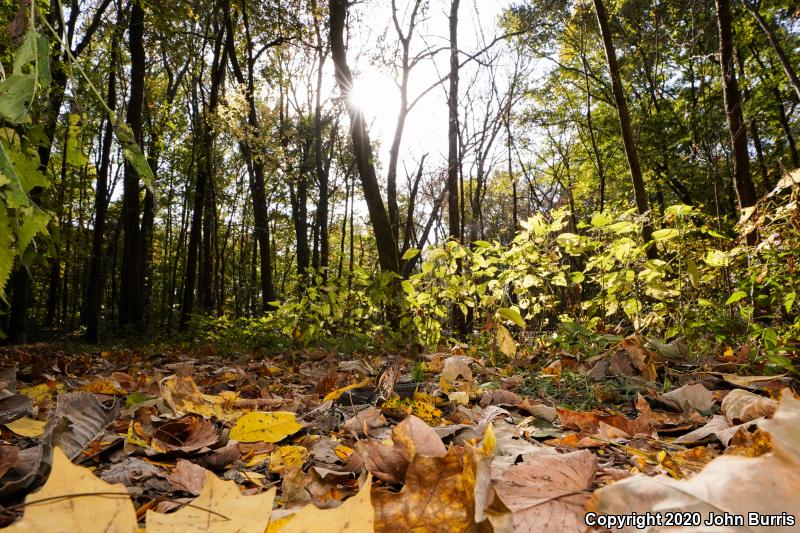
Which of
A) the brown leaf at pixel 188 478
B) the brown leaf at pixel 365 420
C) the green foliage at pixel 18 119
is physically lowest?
the brown leaf at pixel 365 420

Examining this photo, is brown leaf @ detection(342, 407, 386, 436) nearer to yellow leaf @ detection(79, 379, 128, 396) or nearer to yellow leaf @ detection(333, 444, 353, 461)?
yellow leaf @ detection(333, 444, 353, 461)

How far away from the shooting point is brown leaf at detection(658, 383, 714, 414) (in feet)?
5.49

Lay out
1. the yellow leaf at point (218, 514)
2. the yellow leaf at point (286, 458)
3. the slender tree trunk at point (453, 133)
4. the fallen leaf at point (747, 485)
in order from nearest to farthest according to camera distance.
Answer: the fallen leaf at point (747, 485) < the yellow leaf at point (218, 514) < the yellow leaf at point (286, 458) < the slender tree trunk at point (453, 133)

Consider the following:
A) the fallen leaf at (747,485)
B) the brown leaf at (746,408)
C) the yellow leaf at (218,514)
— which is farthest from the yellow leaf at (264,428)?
the brown leaf at (746,408)

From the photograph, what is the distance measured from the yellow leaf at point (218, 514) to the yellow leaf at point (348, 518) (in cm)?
8

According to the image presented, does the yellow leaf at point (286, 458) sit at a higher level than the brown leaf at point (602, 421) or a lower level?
lower

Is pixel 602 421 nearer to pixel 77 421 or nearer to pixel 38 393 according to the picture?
pixel 77 421

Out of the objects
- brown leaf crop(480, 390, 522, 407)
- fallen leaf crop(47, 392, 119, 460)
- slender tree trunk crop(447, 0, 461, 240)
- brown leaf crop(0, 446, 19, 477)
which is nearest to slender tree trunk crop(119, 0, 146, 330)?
slender tree trunk crop(447, 0, 461, 240)

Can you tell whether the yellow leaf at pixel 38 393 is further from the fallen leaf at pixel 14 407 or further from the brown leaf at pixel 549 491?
the brown leaf at pixel 549 491

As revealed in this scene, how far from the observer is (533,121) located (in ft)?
61.4

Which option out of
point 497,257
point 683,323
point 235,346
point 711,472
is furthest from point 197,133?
point 711,472

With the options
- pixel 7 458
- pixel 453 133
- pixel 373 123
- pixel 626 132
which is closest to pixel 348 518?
pixel 7 458

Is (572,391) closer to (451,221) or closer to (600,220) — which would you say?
(600,220)

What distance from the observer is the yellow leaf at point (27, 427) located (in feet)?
3.75
